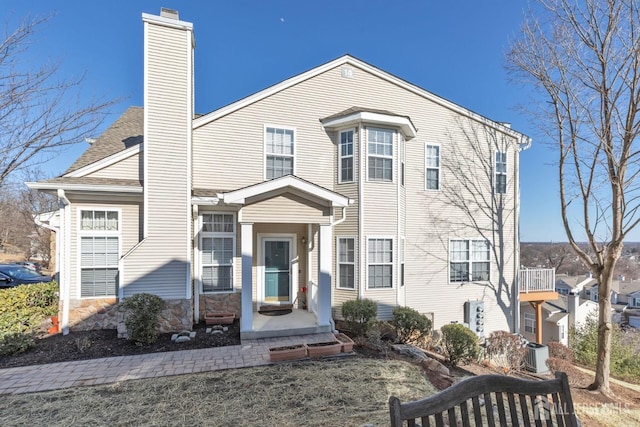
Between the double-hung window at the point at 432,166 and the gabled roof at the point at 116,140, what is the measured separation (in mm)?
9416

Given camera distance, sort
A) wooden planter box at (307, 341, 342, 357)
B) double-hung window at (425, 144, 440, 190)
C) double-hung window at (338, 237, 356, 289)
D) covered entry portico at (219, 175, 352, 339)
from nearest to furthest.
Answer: wooden planter box at (307, 341, 342, 357) → covered entry portico at (219, 175, 352, 339) → double-hung window at (338, 237, 356, 289) → double-hung window at (425, 144, 440, 190)

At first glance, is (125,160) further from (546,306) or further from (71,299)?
(546,306)

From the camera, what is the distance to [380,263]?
9.16 metres

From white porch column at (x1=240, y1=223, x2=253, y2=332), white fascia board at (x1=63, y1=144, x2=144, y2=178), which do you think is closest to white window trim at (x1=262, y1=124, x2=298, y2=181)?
white porch column at (x1=240, y1=223, x2=253, y2=332)

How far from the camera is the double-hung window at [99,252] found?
24.5ft

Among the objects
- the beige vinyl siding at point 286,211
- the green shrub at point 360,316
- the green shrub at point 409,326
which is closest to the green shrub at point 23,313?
the beige vinyl siding at point 286,211

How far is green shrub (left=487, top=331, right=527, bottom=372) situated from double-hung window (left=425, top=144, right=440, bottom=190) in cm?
497

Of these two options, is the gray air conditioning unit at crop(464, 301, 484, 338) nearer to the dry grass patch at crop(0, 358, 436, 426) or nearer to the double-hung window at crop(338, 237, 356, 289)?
the double-hung window at crop(338, 237, 356, 289)

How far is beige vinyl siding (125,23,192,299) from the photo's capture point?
734 cm

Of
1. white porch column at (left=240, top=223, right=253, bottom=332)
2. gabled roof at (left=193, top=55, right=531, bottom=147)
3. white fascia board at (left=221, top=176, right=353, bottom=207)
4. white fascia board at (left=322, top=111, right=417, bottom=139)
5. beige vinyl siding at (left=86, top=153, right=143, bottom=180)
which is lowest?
Result: white porch column at (left=240, top=223, right=253, bottom=332)

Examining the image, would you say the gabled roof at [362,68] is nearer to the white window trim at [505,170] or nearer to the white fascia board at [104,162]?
the white window trim at [505,170]

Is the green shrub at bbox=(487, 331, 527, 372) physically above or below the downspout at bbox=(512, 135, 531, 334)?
below

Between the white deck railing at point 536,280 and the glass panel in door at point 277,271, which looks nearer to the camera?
the glass panel in door at point 277,271

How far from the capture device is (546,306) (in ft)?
73.5
